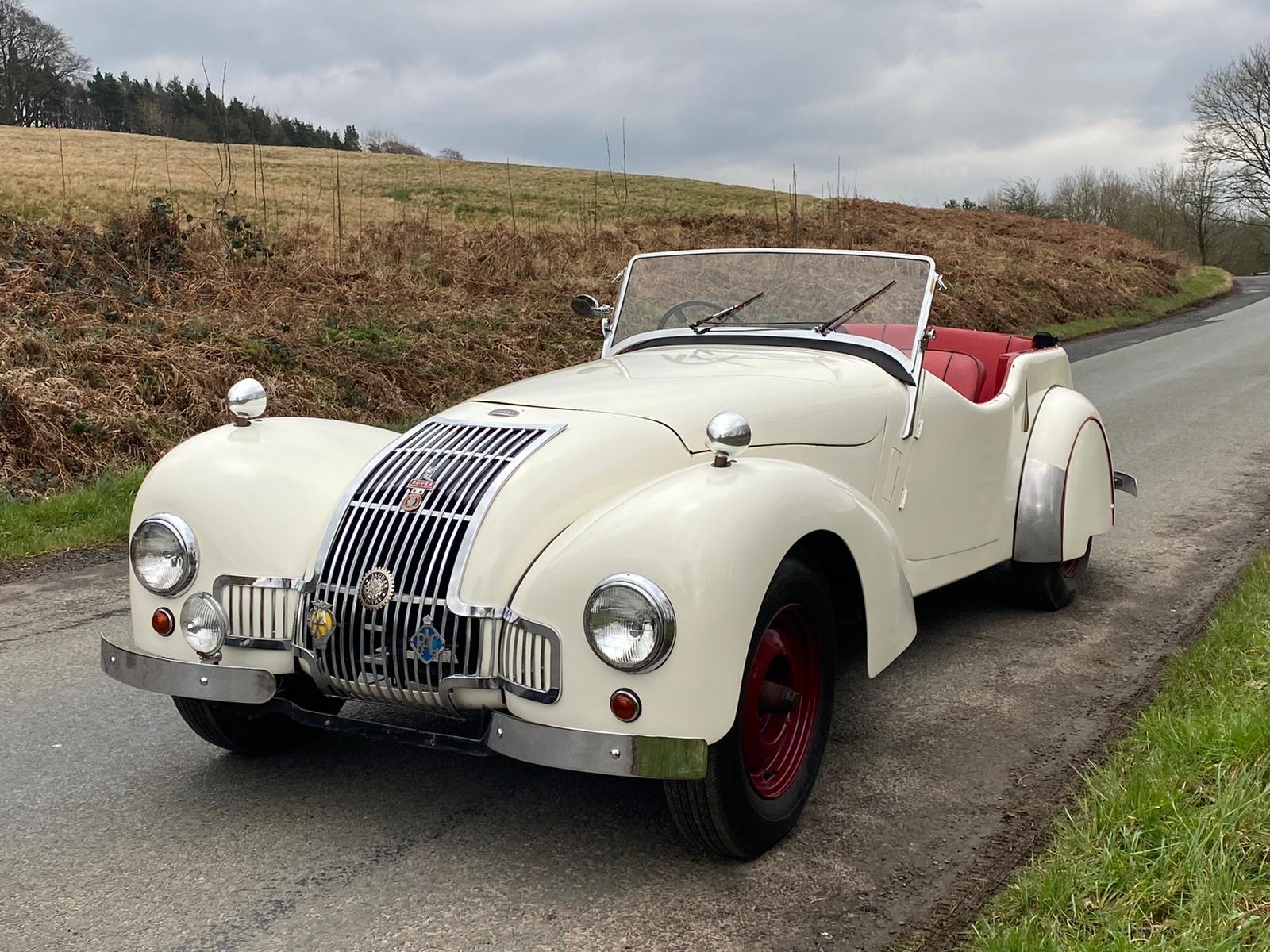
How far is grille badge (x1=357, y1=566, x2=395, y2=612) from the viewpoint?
9.41 ft

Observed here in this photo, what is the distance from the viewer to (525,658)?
2725 mm

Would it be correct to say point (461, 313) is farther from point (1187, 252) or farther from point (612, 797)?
point (1187, 252)

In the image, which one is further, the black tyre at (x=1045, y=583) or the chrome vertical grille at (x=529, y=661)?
the black tyre at (x=1045, y=583)

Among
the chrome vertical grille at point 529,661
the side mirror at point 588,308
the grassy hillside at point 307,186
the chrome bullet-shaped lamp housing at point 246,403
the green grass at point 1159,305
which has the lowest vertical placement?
the chrome vertical grille at point 529,661

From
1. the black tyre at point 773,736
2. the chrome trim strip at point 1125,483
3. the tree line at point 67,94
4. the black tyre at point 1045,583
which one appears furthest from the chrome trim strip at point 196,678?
the tree line at point 67,94

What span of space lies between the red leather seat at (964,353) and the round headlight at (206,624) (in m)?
2.51

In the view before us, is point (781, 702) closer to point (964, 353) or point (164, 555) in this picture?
point (164, 555)

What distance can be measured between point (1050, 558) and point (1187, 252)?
46327 mm

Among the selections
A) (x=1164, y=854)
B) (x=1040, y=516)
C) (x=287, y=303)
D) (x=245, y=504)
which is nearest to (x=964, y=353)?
(x=1040, y=516)

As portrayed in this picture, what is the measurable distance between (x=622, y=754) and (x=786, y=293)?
243 centimetres

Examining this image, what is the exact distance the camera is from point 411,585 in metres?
2.87

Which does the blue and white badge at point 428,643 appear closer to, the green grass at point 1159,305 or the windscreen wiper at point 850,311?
the windscreen wiper at point 850,311

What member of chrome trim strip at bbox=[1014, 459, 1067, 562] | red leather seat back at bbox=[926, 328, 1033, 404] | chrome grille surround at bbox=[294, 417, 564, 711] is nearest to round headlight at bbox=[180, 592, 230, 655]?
chrome grille surround at bbox=[294, 417, 564, 711]

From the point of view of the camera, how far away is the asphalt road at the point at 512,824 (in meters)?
2.62
